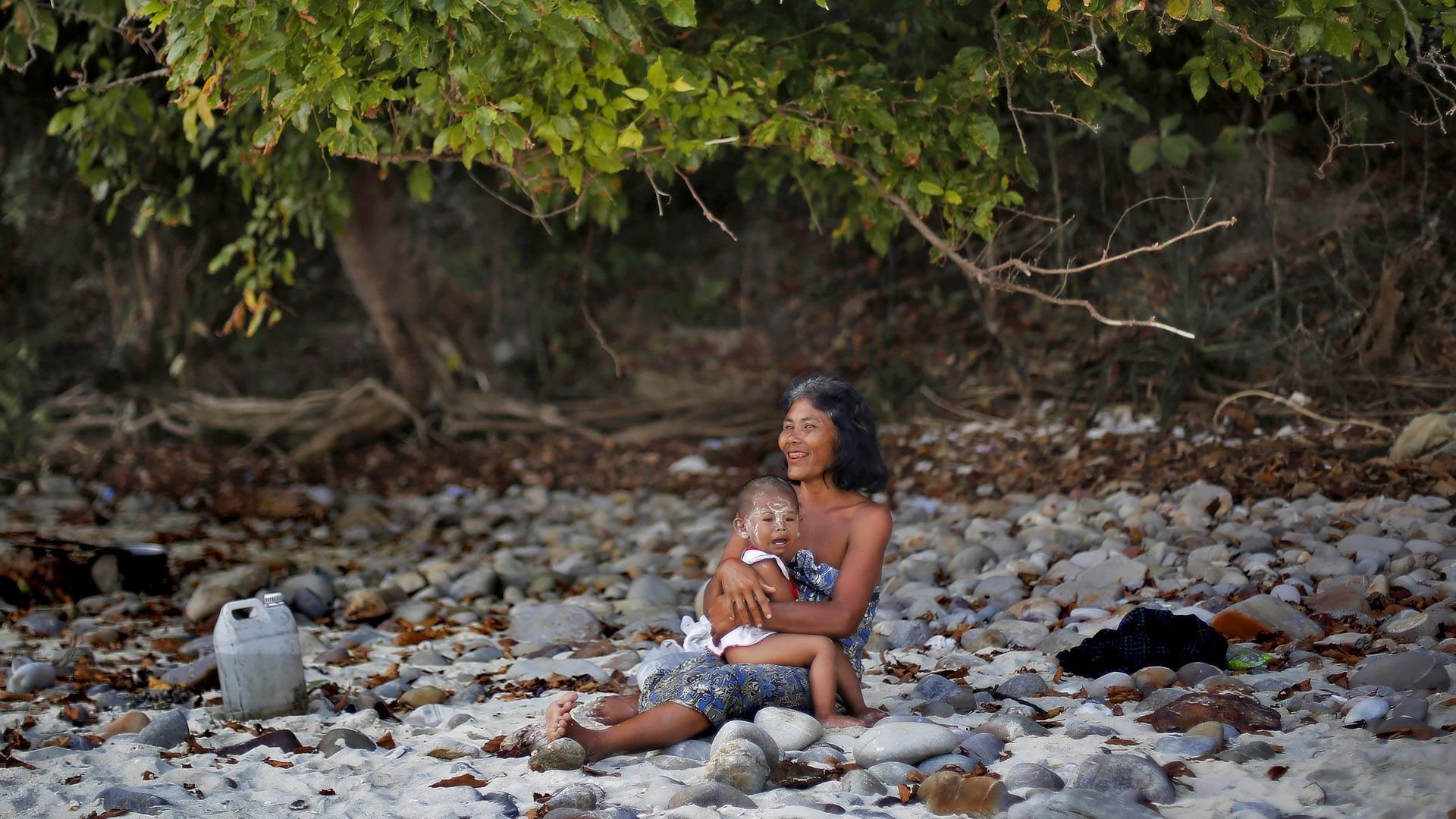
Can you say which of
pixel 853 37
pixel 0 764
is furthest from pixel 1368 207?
pixel 0 764

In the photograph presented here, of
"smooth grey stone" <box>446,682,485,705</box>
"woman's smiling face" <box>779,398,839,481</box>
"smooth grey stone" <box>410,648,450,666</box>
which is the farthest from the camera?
"smooth grey stone" <box>410,648,450,666</box>

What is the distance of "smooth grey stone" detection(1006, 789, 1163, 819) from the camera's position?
213cm

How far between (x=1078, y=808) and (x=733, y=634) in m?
1.01

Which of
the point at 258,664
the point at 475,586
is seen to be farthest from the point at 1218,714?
the point at 475,586

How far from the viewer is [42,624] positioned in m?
4.39

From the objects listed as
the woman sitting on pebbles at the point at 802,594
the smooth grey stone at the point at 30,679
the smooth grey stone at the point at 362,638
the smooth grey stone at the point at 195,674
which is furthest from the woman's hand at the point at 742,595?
the smooth grey stone at the point at 30,679

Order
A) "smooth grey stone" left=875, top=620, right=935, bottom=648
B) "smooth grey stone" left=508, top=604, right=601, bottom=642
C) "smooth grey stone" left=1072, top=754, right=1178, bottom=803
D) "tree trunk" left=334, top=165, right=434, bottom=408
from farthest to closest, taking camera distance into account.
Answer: "tree trunk" left=334, top=165, right=434, bottom=408, "smooth grey stone" left=508, top=604, right=601, bottom=642, "smooth grey stone" left=875, top=620, right=935, bottom=648, "smooth grey stone" left=1072, top=754, right=1178, bottom=803

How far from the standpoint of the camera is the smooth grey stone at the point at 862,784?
7.86 feet

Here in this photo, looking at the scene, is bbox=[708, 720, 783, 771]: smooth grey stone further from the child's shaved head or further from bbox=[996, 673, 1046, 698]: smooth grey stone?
bbox=[996, 673, 1046, 698]: smooth grey stone

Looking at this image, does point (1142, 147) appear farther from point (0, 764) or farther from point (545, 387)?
point (0, 764)

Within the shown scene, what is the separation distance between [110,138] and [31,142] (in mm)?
3794

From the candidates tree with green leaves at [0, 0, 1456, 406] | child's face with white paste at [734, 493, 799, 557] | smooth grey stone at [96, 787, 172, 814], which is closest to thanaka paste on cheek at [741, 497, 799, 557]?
child's face with white paste at [734, 493, 799, 557]

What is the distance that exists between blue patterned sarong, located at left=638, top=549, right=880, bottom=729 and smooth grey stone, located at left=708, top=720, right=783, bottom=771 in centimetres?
16

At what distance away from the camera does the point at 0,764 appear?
2.88 metres
